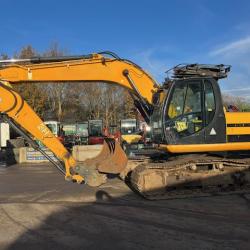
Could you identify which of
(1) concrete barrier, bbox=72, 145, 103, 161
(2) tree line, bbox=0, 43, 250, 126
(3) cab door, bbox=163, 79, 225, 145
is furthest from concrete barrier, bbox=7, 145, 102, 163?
(2) tree line, bbox=0, 43, 250, 126

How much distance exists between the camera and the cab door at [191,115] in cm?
1045

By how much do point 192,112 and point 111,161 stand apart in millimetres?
2359

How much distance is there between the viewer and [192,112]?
10508 millimetres

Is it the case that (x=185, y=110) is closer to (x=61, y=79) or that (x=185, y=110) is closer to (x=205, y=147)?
(x=205, y=147)

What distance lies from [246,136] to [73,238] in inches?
226

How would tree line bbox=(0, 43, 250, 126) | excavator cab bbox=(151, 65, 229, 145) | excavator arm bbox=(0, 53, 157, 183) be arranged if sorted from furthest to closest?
tree line bbox=(0, 43, 250, 126) → excavator arm bbox=(0, 53, 157, 183) → excavator cab bbox=(151, 65, 229, 145)

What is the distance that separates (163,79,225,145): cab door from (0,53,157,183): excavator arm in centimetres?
120

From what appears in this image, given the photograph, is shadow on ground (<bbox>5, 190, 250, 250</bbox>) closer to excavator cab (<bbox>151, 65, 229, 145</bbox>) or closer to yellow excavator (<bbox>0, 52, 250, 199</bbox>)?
yellow excavator (<bbox>0, 52, 250, 199</bbox>)

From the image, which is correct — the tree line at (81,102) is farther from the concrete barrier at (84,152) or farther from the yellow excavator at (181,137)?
the yellow excavator at (181,137)

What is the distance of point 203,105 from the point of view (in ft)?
34.4

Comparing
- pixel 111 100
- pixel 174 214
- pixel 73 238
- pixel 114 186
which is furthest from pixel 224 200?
pixel 111 100

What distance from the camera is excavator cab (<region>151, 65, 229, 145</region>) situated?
10453 millimetres

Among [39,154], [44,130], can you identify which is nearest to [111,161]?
[44,130]

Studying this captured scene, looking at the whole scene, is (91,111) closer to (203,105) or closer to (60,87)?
(60,87)
